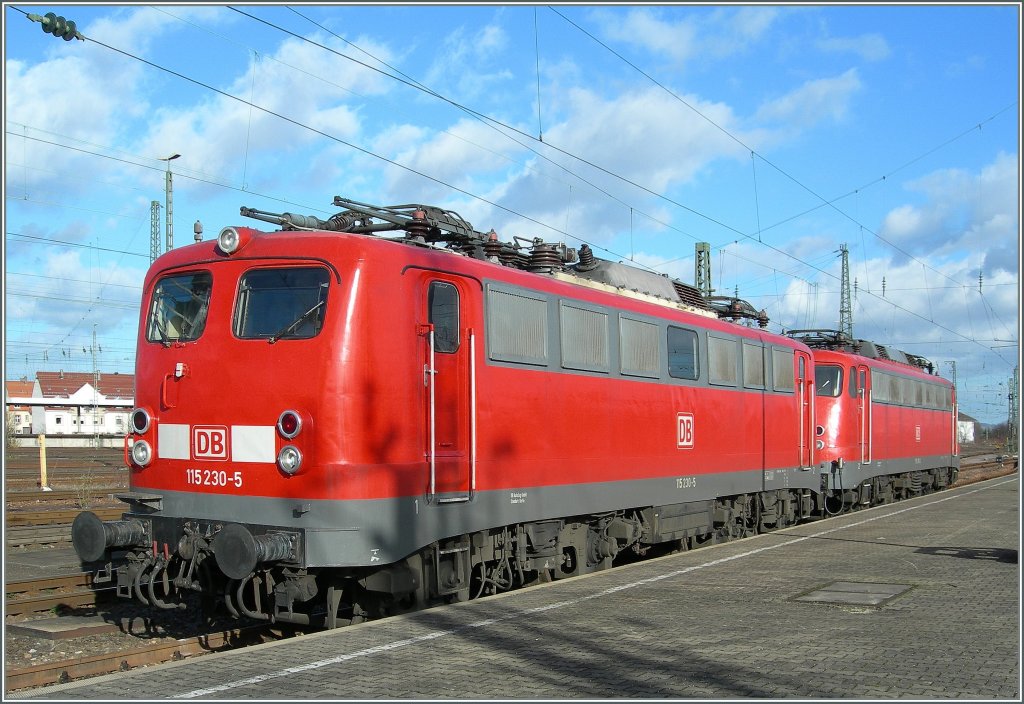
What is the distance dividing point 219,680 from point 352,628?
1792 mm

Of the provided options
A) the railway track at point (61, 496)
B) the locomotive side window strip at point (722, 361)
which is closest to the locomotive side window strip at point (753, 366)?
the locomotive side window strip at point (722, 361)

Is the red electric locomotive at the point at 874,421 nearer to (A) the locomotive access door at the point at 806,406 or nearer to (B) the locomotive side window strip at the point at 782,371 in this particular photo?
(A) the locomotive access door at the point at 806,406

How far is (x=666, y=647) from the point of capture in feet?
24.6

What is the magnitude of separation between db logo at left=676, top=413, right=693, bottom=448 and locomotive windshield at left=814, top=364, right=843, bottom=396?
934 centimetres

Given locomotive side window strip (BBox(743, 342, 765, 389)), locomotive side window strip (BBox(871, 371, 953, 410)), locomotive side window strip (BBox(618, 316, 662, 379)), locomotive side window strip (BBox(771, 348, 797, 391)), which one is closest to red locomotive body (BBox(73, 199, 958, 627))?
locomotive side window strip (BBox(618, 316, 662, 379))

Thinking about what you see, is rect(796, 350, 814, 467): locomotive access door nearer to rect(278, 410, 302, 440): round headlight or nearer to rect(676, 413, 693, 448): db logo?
rect(676, 413, 693, 448): db logo

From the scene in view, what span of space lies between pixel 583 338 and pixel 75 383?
10646 cm

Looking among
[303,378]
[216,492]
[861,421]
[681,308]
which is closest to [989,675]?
[303,378]

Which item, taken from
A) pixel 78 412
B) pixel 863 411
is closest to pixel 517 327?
pixel 863 411

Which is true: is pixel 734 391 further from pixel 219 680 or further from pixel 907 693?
pixel 219 680

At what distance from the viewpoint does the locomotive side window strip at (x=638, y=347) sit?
12.6 metres

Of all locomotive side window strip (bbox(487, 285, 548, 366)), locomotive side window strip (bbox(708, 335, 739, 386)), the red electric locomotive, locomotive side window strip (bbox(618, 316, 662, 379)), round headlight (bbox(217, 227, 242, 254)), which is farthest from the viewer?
the red electric locomotive

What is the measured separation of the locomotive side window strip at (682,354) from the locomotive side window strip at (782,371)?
3.63 m

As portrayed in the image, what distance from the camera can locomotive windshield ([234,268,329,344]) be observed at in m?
8.79
